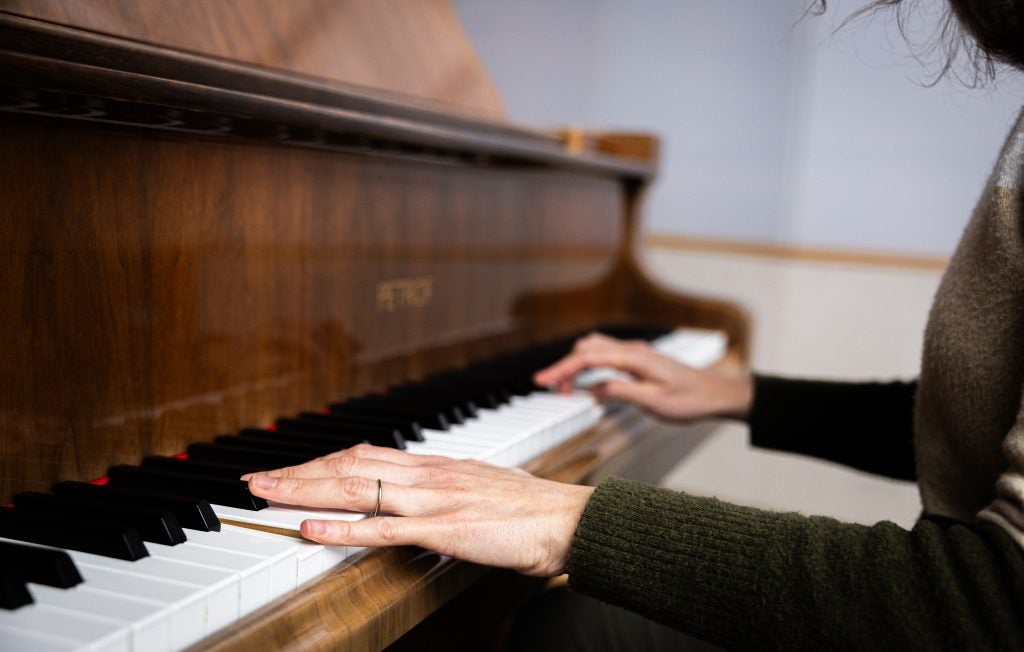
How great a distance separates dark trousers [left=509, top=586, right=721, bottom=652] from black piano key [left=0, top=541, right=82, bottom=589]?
2.12 ft

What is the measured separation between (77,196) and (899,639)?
0.73 metres

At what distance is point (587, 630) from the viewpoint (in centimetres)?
108

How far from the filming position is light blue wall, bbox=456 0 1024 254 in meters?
2.97

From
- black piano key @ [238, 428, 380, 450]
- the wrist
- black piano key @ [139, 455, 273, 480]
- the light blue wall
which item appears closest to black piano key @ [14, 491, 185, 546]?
black piano key @ [139, 455, 273, 480]

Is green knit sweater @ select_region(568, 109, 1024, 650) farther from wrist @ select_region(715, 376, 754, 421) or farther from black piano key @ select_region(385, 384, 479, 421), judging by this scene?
wrist @ select_region(715, 376, 754, 421)

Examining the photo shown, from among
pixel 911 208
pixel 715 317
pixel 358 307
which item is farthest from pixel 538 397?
pixel 911 208

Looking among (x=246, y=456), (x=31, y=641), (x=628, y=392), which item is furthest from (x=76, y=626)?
(x=628, y=392)

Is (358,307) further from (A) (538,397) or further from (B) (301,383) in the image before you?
(A) (538,397)

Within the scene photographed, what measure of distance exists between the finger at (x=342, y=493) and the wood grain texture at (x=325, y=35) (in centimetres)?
37

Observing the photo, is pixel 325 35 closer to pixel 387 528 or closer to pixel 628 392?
pixel 628 392

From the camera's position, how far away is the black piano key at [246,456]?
82 cm

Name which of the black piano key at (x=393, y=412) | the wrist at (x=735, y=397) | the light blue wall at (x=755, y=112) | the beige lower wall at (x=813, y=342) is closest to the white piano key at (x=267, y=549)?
the black piano key at (x=393, y=412)

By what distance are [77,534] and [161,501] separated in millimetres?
93

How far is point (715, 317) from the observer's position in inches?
79.5
